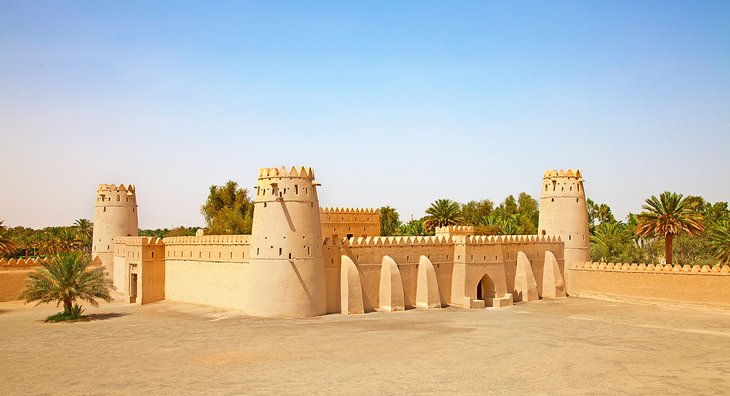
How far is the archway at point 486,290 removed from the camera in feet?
109

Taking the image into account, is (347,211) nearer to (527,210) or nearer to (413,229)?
(413,229)

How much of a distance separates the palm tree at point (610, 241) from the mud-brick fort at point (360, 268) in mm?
11749

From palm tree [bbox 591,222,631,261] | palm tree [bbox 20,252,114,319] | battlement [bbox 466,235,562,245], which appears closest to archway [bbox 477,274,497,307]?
battlement [bbox 466,235,562,245]

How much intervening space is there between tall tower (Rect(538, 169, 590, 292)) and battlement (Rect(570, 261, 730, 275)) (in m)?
1.06

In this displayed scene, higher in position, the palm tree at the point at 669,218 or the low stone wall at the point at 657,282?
the palm tree at the point at 669,218

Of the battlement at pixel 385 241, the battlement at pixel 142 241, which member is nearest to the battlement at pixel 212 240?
the battlement at pixel 142 241

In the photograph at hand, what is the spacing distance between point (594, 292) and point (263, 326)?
64.8 feet

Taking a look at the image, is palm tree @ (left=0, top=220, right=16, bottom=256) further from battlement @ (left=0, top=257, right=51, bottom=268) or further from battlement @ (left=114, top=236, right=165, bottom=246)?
battlement @ (left=114, top=236, right=165, bottom=246)

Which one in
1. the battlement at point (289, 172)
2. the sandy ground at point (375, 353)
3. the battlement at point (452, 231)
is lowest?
the sandy ground at point (375, 353)

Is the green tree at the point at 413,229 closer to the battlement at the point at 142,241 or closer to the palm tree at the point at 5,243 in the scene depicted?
the battlement at the point at 142,241

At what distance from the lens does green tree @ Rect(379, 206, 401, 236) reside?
67.3 m

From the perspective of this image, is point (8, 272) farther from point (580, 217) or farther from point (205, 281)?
point (580, 217)

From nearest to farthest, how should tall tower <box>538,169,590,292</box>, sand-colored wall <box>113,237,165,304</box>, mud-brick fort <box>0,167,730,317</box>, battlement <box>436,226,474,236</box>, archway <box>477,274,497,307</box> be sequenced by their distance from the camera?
mud-brick fort <box>0,167,730,317</box> → archway <box>477,274,497,307</box> → sand-colored wall <box>113,237,165,304</box> → tall tower <box>538,169,590,292</box> → battlement <box>436,226,474,236</box>

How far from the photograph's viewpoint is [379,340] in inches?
887
